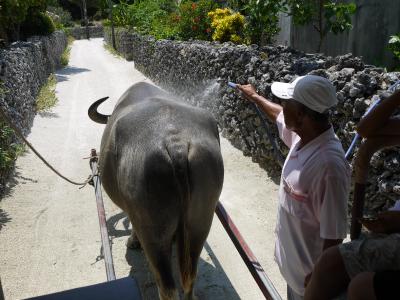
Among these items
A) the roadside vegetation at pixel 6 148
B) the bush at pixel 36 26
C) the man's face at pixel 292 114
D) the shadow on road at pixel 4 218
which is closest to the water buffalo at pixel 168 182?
the man's face at pixel 292 114

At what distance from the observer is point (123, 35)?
73.3 ft

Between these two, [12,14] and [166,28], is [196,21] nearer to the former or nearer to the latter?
[166,28]

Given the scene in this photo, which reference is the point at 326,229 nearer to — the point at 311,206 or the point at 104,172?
the point at 311,206

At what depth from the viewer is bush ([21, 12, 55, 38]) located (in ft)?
62.2

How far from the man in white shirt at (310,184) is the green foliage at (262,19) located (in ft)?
16.3

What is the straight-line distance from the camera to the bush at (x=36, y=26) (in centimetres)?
1897

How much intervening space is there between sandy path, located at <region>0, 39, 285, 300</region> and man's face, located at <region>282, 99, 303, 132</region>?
1937 millimetres

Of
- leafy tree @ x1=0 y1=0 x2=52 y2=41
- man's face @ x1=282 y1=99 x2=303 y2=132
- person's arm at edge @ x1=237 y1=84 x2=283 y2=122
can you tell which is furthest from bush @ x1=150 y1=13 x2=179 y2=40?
man's face @ x1=282 y1=99 x2=303 y2=132

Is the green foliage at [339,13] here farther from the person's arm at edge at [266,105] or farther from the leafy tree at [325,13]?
the person's arm at edge at [266,105]

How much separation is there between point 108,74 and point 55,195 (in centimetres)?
1144

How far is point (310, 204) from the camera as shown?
1.97 m

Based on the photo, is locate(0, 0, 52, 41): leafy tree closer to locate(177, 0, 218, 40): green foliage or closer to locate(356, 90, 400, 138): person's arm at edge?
locate(177, 0, 218, 40): green foliage

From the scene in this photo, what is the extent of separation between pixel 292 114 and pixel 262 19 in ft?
18.5

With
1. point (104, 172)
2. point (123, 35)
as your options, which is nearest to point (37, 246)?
point (104, 172)
